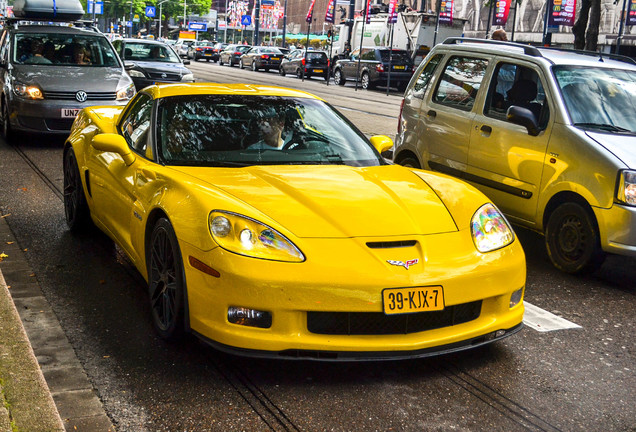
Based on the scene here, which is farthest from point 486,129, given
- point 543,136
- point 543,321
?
point 543,321

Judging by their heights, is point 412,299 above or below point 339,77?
above

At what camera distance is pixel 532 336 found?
4.74 metres

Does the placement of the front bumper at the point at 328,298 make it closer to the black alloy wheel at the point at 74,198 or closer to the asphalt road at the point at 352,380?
the asphalt road at the point at 352,380

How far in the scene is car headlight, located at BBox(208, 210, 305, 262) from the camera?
379 centimetres

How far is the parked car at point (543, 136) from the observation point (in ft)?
19.3

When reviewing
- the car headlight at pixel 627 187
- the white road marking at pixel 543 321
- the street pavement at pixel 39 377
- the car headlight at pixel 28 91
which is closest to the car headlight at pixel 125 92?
the car headlight at pixel 28 91

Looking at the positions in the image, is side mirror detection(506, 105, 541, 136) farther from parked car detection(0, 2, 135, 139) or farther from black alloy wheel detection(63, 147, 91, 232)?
parked car detection(0, 2, 135, 139)

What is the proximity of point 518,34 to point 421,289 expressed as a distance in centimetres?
4699

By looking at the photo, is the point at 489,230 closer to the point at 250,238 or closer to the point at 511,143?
the point at 250,238

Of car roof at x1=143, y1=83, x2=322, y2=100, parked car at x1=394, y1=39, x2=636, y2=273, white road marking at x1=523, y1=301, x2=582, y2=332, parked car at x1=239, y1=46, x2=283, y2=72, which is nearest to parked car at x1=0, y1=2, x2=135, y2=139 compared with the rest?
parked car at x1=394, y1=39, x2=636, y2=273

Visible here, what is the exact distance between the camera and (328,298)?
12.2 feet

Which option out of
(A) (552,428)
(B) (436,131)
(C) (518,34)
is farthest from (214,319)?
(C) (518,34)

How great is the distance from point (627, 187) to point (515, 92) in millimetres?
1611

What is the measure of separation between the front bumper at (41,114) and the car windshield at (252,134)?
671 cm
